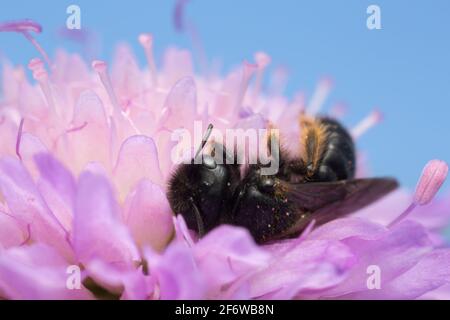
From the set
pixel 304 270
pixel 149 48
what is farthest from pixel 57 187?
pixel 149 48

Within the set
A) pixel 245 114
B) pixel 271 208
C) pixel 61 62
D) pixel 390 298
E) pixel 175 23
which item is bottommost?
pixel 390 298

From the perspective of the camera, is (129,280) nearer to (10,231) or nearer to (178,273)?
(178,273)

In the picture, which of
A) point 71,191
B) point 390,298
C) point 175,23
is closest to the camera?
point 71,191

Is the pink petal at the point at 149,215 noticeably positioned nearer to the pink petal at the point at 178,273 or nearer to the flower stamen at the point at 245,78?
the pink petal at the point at 178,273

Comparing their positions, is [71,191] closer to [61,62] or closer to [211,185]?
[211,185]

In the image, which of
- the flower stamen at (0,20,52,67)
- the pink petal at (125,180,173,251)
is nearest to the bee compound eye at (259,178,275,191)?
the pink petal at (125,180,173,251)

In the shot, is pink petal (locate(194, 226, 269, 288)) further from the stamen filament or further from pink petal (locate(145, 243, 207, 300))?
the stamen filament
